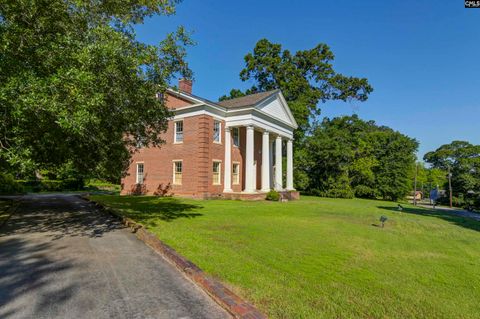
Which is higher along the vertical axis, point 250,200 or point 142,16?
point 142,16

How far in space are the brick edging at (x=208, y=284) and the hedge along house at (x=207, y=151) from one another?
14.0m

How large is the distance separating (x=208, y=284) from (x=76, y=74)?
17.8 ft

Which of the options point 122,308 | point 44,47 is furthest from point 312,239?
point 44,47

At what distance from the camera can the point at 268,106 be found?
25.1 meters

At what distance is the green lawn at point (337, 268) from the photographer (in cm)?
375

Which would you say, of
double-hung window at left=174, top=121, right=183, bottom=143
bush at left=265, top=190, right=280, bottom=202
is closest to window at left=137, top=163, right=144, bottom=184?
double-hung window at left=174, top=121, right=183, bottom=143

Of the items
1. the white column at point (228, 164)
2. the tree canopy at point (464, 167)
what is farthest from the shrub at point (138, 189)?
the tree canopy at point (464, 167)

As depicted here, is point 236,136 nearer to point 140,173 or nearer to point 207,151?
point 207,151

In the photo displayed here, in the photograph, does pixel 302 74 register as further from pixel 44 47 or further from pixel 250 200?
pixel 44 47

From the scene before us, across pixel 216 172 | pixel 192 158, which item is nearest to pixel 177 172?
pixel 192 158

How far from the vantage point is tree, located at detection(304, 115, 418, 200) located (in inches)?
1403

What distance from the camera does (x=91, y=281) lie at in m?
4.49

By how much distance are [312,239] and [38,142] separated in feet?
30.7

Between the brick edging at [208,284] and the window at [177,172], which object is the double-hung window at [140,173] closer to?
the window at [177,172]
